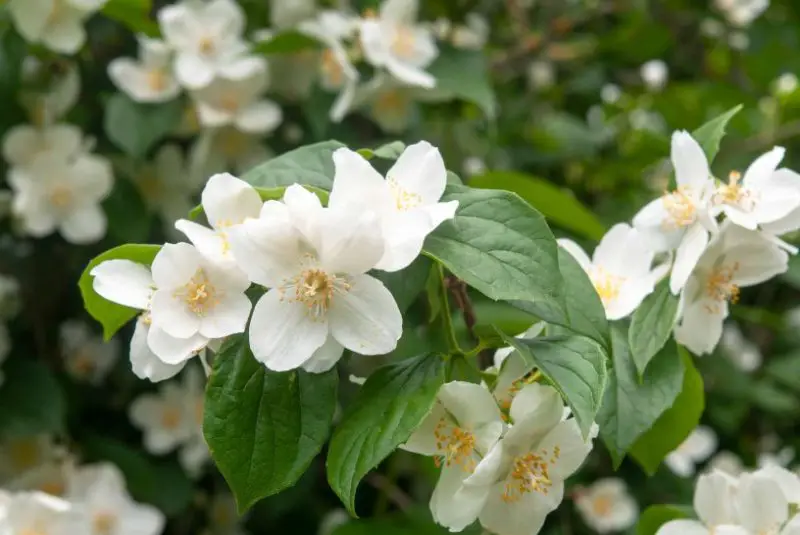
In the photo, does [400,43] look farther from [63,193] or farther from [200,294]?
[200,294]

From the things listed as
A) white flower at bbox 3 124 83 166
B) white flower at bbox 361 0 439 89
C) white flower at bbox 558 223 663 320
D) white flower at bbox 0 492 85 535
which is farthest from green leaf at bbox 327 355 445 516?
white flower at bbox 3 124 83 166

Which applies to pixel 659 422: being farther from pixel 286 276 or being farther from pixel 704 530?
pixel 286 276

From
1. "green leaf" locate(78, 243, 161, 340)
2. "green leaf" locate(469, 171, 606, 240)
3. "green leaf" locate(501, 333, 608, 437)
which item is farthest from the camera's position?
"green leaf" locate(469, 171, 606, 240)

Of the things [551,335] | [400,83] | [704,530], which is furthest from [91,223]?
[704,530]

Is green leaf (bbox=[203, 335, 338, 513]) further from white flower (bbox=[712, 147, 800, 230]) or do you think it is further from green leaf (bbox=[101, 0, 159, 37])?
green leaf (bbox=[101, 0, 159, 37])

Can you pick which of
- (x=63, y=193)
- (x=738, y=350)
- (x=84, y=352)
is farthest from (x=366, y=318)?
(x=738, y=350)

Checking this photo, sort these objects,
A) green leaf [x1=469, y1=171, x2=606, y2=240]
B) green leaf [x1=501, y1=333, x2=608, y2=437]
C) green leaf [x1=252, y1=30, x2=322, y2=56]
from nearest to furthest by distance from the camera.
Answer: green leaf [x1=501, y1=333, x2=608, y2=437] < green leaf [x1=469, y1=171, x2=606, y2=240] < green leaf [x1=252, y1=30, x2=322, y2=56]
